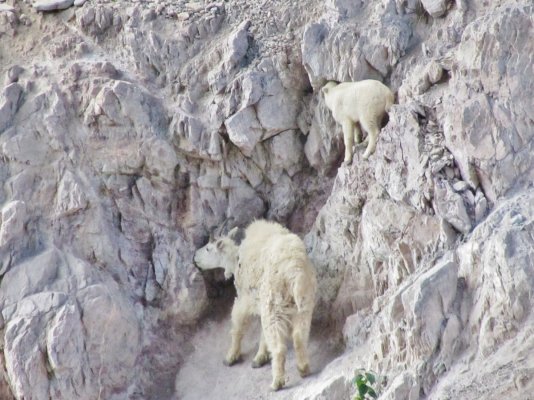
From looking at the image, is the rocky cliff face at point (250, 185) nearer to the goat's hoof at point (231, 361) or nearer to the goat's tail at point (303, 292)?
the goat's hoof at point (231, 361)

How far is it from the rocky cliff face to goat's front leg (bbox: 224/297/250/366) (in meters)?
0.19

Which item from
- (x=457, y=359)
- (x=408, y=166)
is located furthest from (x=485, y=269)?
(x=408, y=166)

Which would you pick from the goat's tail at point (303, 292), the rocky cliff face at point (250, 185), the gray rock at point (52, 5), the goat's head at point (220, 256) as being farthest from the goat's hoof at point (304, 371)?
the gray rock at point (52, 5)

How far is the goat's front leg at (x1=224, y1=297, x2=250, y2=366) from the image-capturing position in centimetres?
1055

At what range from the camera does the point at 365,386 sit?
8.22 m

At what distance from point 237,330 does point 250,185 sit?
222cm

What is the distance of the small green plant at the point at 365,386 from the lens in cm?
821

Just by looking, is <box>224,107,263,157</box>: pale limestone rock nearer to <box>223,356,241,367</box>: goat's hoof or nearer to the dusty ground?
the dusty ground

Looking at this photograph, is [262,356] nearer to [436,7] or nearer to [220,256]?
[220,256]

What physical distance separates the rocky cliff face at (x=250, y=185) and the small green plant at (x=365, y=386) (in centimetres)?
22

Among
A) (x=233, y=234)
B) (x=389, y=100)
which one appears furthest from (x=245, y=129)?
(x=389, y=100)

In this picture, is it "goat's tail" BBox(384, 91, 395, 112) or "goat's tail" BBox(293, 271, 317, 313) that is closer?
"goat's tail" BBox(293, 271, 317, 313)

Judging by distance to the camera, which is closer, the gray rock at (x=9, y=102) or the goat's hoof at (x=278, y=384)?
the goat's hoof at (x=278, y=384)

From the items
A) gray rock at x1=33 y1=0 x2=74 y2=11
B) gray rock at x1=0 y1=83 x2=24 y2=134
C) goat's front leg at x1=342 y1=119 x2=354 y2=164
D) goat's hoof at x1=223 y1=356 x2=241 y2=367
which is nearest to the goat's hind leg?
goat's hoof at x1=223 y1=356 x2=241 y2=367
